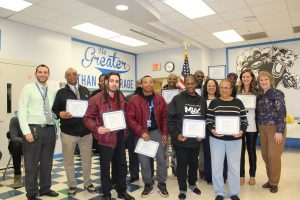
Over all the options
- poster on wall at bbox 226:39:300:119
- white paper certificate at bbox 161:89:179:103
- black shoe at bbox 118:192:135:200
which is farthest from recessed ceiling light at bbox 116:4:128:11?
poster on wall at bbox 226:39:300:119

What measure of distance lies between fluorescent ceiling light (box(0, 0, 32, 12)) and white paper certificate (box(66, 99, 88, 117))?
9.20 feet

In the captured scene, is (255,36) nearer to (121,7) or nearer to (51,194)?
(121,7)

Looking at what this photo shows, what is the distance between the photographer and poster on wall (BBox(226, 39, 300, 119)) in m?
7.83

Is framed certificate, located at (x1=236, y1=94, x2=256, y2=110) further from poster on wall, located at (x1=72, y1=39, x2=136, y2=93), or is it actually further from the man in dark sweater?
poster on wall, located at (x1=72, y1=39, x2=136, y2=93)

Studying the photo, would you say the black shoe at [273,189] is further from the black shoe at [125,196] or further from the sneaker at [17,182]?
the sneaker at [17,182]

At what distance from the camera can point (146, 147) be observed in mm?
3252

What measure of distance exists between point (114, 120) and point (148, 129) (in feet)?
1.83

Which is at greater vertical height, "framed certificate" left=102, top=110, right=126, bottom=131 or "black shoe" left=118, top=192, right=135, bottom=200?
"framed certificate" left=102, top=110, right=126, bottom=131

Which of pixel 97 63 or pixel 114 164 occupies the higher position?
pixel 97 63

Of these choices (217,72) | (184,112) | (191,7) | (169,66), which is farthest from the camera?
(169,66)

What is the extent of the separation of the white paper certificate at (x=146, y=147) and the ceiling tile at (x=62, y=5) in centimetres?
321

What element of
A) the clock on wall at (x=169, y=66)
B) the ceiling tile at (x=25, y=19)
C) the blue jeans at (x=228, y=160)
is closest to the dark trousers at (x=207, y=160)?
the blue jeans at (x=228, y=160)

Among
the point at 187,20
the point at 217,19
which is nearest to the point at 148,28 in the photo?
the point at 187,20

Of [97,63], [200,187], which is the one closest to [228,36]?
[97,63]
